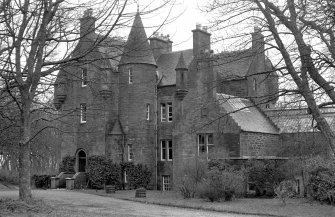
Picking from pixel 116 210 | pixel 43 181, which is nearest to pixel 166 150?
pixel 43 181

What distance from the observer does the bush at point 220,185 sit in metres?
26.9

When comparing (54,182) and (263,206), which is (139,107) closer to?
(54,182)

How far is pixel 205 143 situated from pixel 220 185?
8.30 metres

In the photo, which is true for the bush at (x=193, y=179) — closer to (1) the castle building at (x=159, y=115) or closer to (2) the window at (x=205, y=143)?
(2) the window at (x=205, y=143)

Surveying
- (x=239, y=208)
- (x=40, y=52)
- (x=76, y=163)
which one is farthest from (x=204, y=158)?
(x=40, y=52)

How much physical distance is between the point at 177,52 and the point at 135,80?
6304 mm

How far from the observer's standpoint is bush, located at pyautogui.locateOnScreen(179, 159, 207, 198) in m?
29.2

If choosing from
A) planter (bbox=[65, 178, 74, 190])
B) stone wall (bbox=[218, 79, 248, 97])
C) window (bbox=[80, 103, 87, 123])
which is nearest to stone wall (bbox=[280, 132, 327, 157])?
stone wall (bbox=[218, 79, 248, 97])

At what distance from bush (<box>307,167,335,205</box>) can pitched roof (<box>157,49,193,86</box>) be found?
52.6 feet

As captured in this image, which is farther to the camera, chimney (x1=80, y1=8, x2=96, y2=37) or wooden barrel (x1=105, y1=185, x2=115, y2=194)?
wooden barrel (x1=105, y1=185, x2=115, y2=194)

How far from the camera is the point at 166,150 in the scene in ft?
128

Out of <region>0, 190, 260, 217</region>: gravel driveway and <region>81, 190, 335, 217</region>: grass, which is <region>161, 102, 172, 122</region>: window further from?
<region>0, 190, 260, 217</region>: gravel driveway

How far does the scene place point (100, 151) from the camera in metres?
38.0

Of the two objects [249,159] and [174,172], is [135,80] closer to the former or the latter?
[174,172]
